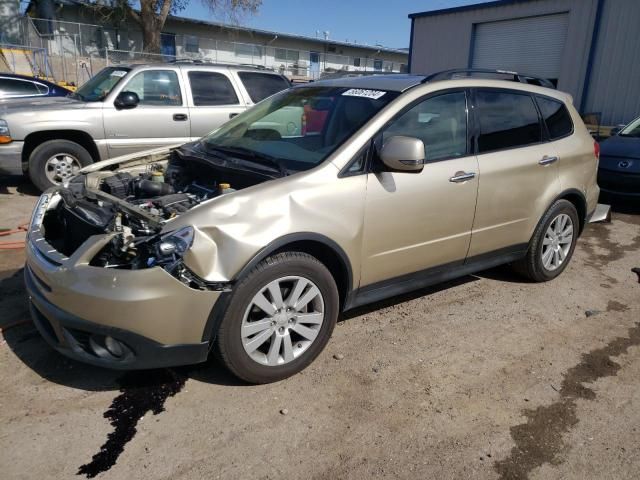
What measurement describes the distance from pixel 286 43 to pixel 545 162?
111ft

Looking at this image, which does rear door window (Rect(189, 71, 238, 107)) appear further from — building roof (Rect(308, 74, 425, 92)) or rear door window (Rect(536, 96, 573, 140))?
rear door window (Rect(536, 96, 573, 140))

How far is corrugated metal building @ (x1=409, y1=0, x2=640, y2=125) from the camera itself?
13.6m

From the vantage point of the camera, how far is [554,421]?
9.37 feet

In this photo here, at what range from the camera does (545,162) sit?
434 centimetres

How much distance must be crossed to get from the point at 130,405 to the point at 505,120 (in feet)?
11.1

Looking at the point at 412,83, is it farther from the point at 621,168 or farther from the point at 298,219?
the point at 621,168

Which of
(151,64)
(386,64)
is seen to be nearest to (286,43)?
(386,64)

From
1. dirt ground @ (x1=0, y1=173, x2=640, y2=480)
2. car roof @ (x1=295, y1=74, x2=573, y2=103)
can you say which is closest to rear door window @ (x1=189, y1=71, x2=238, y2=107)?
car roof @ (x1=295, y1=74, x2=573, y2=103)

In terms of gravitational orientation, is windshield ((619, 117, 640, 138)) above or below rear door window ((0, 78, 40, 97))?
below

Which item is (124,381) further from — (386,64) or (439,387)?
(386,64)

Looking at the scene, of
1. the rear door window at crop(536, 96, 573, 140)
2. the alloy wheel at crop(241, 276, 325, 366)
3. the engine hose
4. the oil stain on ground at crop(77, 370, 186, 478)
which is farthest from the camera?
the engine hose

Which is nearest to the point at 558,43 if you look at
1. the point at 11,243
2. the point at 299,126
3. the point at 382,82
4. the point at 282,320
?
the point at 382,82

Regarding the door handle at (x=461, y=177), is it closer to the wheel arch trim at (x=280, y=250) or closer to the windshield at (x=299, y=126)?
the windshield at (x=299, y=126)

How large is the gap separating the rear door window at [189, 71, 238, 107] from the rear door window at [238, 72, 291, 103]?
28 cm
